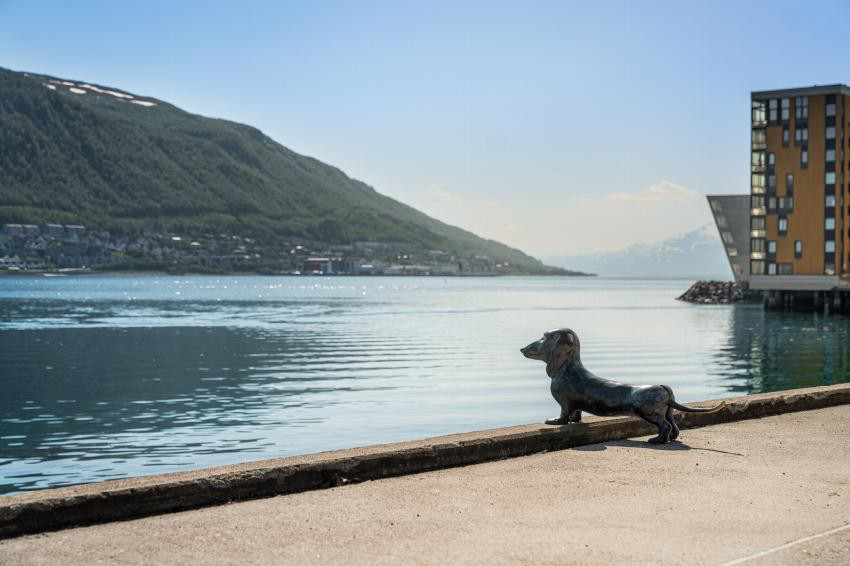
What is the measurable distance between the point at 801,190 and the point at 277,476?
11049 centimetres

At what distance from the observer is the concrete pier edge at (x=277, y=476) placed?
7.84 m

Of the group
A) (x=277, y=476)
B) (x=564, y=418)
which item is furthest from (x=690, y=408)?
(x=277, y=476)

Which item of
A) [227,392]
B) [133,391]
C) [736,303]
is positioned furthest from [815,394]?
[736,303]

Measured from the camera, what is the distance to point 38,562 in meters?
6.85

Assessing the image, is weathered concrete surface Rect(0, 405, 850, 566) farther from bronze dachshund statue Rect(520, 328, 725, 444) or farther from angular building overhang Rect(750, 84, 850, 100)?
angular building overhang Rect(750, 84, 850, 100)

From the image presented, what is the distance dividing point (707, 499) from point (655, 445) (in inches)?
110

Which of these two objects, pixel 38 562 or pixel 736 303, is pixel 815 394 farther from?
pixel 736 303

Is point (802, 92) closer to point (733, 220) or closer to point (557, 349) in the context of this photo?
point (733, 220)

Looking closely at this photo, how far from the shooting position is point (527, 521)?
7906mm

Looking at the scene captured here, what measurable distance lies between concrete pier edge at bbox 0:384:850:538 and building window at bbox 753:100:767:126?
107 m

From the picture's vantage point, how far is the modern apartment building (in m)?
107

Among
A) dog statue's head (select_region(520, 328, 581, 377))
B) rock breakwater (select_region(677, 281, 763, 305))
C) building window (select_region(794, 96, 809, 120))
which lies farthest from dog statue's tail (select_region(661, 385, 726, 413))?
rock breakwater (select_region(677, 281, 763, 305))

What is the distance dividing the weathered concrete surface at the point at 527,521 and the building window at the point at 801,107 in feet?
355

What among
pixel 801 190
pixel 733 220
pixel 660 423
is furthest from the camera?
pixel 733 220
